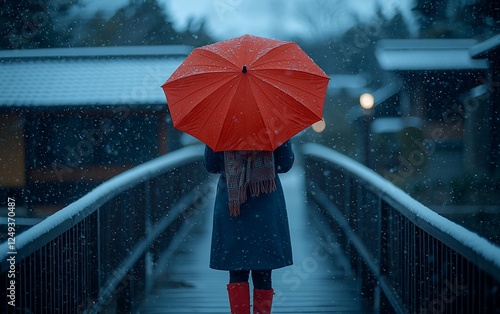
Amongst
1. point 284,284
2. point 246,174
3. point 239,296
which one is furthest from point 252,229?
point 284,284

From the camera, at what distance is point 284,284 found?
493 centimetres

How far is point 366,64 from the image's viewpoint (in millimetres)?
26781

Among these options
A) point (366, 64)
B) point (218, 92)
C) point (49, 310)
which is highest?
point (366, 64)

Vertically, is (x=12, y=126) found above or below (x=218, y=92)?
above

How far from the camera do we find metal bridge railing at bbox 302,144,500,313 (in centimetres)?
210

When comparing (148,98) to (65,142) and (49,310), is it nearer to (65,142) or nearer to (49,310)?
(65,142)

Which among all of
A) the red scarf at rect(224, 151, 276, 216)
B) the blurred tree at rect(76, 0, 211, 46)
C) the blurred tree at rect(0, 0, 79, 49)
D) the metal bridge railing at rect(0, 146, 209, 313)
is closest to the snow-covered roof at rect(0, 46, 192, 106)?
the blurred tree at rect(0, 0, 79, 49)

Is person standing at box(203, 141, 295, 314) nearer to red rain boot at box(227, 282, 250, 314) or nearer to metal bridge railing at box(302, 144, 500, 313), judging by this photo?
red rain boot at box(227, 282, 250, 314)

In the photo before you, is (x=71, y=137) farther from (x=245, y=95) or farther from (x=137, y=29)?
(x=245, y=95)

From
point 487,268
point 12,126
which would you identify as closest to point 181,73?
point 487,268

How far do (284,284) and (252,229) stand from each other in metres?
2.00

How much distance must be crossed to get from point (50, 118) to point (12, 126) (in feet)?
3.02

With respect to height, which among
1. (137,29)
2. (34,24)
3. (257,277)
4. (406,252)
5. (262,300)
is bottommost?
(262,300)

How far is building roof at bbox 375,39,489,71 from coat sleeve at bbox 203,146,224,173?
1301 centimetres
